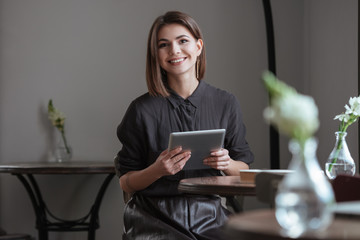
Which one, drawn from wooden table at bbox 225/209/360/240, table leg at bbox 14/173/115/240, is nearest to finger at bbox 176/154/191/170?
wooden table at bbox 225/209/360/240

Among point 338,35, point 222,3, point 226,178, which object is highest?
point 222,3

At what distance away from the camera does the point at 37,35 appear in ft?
16.8

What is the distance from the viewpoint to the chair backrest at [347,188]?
1.71m

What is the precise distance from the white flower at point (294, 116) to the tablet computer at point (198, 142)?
120 cm

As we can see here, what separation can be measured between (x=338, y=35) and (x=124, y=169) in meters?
2.21

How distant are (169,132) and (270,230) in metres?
1.65

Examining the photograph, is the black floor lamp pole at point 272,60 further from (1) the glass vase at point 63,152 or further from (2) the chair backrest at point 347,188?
(2) the chair backrest at point 347,188

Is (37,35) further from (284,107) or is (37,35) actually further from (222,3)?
(284,107)

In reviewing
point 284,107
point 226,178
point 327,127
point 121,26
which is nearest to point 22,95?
point 121,26

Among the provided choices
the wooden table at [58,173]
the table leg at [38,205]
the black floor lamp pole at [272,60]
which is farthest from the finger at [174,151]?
the black floor lamp pole at [272,60]

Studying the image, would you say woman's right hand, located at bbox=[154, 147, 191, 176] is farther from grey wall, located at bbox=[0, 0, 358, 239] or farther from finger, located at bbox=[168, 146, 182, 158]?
grey wall, located at bbox=[0, 0, 358, 239]

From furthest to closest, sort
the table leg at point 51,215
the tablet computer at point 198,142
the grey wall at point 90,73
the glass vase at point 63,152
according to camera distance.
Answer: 1. the grey wall at point 90,73
2. the glass vase at point 63,152
3. the table leg at point 51,215
4. the tablet computer at point 198,142

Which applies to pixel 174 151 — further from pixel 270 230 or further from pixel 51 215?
pixel 51 215

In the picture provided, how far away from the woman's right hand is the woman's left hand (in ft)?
0.37
